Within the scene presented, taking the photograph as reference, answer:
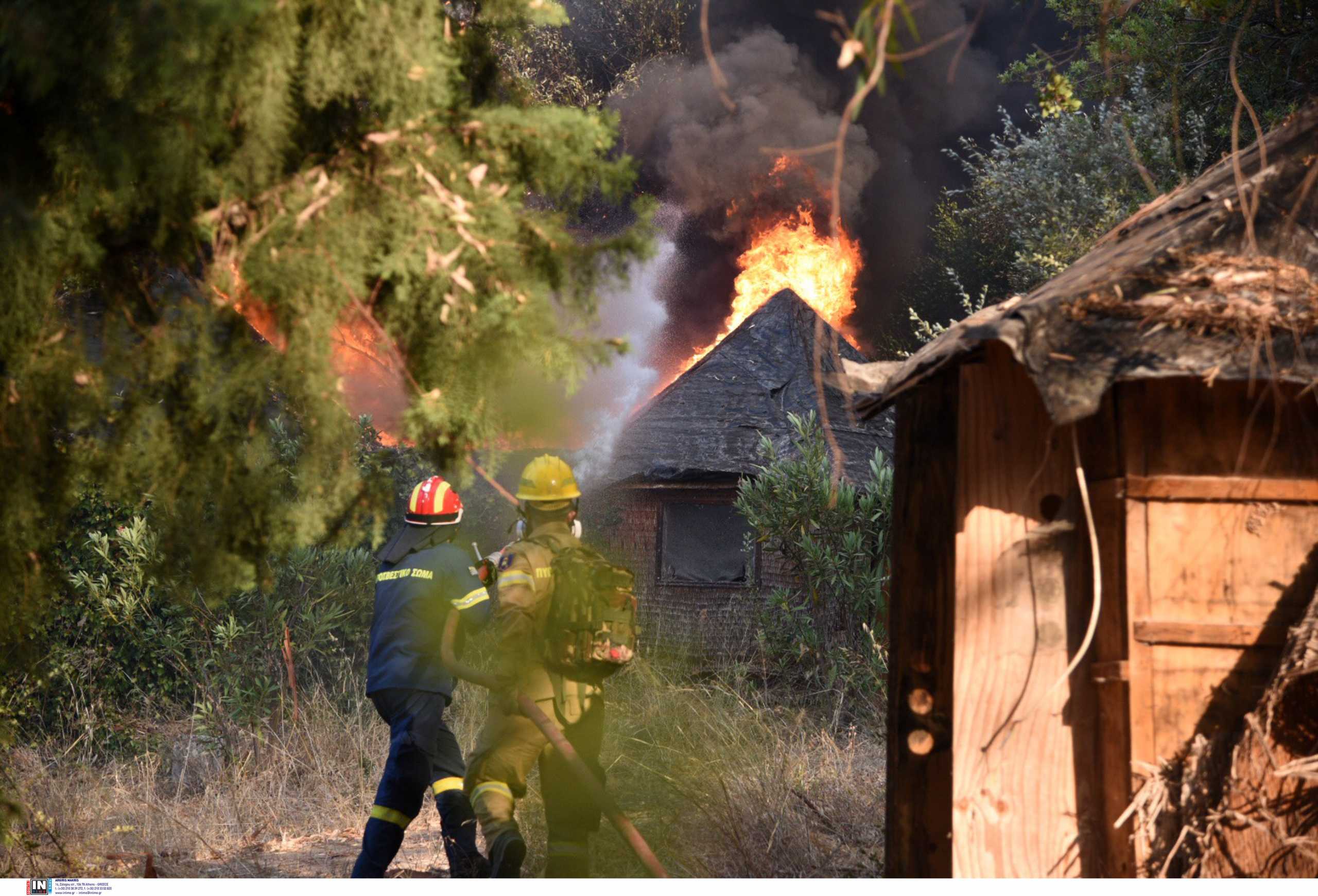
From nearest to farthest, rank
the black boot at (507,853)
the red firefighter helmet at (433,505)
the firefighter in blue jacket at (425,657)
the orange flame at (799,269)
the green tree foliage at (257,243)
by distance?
the green tree foliage at (257,243), the black boot at (507,853), the firefighter in blue jacket at (425,657), the red firefighter helmet at (433,505), the orange flame at (799,269)

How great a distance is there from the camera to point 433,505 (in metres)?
6.93

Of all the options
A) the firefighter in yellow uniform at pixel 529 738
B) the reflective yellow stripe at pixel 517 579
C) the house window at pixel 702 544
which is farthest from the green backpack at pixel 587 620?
the house window at pixel 702 544

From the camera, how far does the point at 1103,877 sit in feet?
12.5

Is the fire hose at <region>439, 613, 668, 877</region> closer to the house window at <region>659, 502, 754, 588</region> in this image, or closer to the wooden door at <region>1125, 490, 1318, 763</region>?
the wooden door at <region>1125, 490, 1318, 763</region>

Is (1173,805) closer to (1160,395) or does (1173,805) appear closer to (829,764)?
(1160,395)

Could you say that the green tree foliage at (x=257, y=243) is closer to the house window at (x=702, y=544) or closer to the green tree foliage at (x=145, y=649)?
the green tree foliage at (x=145, y=649)

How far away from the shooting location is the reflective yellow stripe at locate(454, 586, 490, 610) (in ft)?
22.1

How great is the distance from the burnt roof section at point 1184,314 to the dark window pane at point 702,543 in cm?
1305

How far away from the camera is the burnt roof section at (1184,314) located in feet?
10.8

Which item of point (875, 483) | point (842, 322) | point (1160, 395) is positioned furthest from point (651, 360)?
point (1160, 395)

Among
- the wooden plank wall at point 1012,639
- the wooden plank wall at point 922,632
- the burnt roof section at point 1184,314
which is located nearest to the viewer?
the burnt roof section at point 1184,314

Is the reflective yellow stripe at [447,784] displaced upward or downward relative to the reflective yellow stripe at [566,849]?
upward

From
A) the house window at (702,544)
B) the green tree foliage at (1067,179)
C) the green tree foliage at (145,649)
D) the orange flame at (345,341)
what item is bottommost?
the green tree foliage at (145,649)

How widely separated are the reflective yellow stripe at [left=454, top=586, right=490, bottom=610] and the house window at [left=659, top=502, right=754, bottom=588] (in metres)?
10.2
